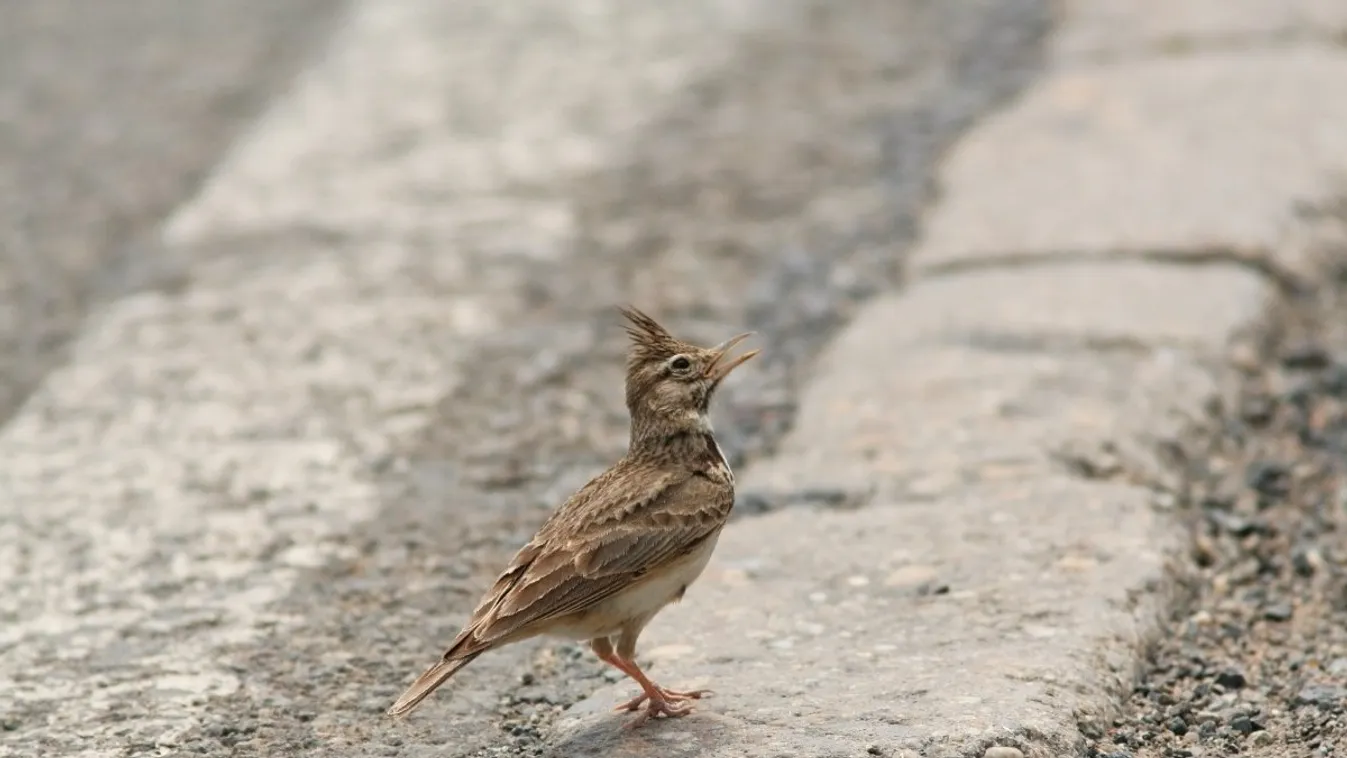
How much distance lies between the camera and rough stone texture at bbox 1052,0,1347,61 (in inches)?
354

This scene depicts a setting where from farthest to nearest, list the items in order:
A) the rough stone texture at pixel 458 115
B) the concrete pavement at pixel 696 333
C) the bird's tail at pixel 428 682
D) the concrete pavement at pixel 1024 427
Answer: the rough stone texture at pixel 458 115
the concrete pavement at pixel 696 333
the concrete pavement at pixel 1024 427
the bird's tail at pixel 428 682

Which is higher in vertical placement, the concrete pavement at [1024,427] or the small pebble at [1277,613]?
the concrete pavement at [1024,427]

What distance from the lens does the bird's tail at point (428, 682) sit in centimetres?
397

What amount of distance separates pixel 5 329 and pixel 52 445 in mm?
1231

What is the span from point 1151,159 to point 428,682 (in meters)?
4.80

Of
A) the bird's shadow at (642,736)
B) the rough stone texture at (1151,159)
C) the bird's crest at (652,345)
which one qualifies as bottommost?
the bird's shadow at (642,736)

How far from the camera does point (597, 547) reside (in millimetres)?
4312

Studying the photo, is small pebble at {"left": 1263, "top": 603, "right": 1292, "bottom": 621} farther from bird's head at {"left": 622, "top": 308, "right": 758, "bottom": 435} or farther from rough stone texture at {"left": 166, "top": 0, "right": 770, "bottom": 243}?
rough stone texture at {"left": 166, "top": 0, "right": 770, "bottom": 243}

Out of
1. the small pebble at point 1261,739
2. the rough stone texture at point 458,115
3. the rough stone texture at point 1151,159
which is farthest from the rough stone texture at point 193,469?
the small pebble at point 1261,739

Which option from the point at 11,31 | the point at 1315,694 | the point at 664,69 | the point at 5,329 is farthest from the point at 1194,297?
the point at 11,31

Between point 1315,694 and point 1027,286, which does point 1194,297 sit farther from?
point 1315,694

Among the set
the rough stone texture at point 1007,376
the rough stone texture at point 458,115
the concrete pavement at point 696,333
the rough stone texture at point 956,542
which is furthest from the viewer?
the rough stone texture at point 458,115

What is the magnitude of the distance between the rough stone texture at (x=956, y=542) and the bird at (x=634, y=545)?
0.23 meters

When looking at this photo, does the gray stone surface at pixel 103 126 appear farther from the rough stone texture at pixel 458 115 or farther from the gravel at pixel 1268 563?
the gravel at pixel 1268 563
